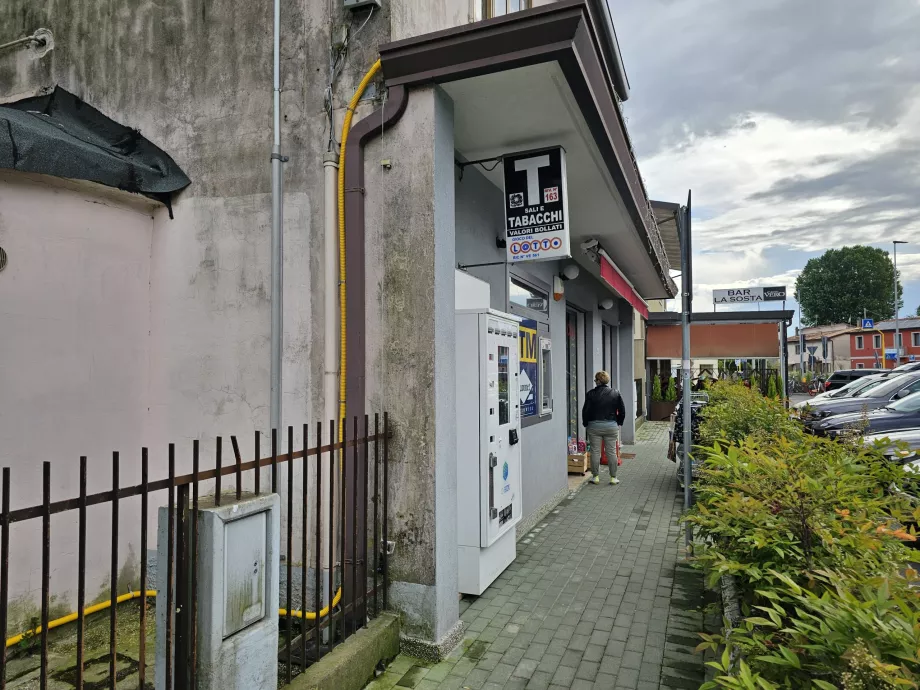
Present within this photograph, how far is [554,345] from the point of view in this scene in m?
8.37

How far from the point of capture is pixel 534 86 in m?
4.08

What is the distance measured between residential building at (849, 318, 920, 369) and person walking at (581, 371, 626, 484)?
52.3m

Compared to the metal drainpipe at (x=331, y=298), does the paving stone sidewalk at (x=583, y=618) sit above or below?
below

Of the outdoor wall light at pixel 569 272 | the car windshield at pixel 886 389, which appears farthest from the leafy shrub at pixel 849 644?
the car windshield at pixel 886 389

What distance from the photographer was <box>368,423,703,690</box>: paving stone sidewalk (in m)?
3.67

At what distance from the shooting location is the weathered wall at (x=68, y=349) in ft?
13.3

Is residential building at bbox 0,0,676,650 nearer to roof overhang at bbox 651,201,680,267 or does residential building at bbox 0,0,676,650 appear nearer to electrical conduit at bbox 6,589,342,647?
electrical conduit at bbox 6,589,342,647

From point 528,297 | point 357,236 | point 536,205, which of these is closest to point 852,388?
point 528,297

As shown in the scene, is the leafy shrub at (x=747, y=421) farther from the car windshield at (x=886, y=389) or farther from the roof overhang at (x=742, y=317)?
the roof overhang at (x=742, y=317)

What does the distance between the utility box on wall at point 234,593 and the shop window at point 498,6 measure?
531cm

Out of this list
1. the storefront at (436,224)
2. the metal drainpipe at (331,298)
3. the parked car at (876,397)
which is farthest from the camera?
the parked car at (876,397)

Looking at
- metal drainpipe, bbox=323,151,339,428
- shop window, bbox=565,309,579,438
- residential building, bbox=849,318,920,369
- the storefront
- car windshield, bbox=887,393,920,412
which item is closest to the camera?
the storefront

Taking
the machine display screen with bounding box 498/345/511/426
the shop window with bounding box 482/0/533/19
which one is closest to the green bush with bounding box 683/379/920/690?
the machine display screen with bounding box 498/345/511/426

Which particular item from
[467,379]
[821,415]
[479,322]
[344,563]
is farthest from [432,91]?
[821,415]
